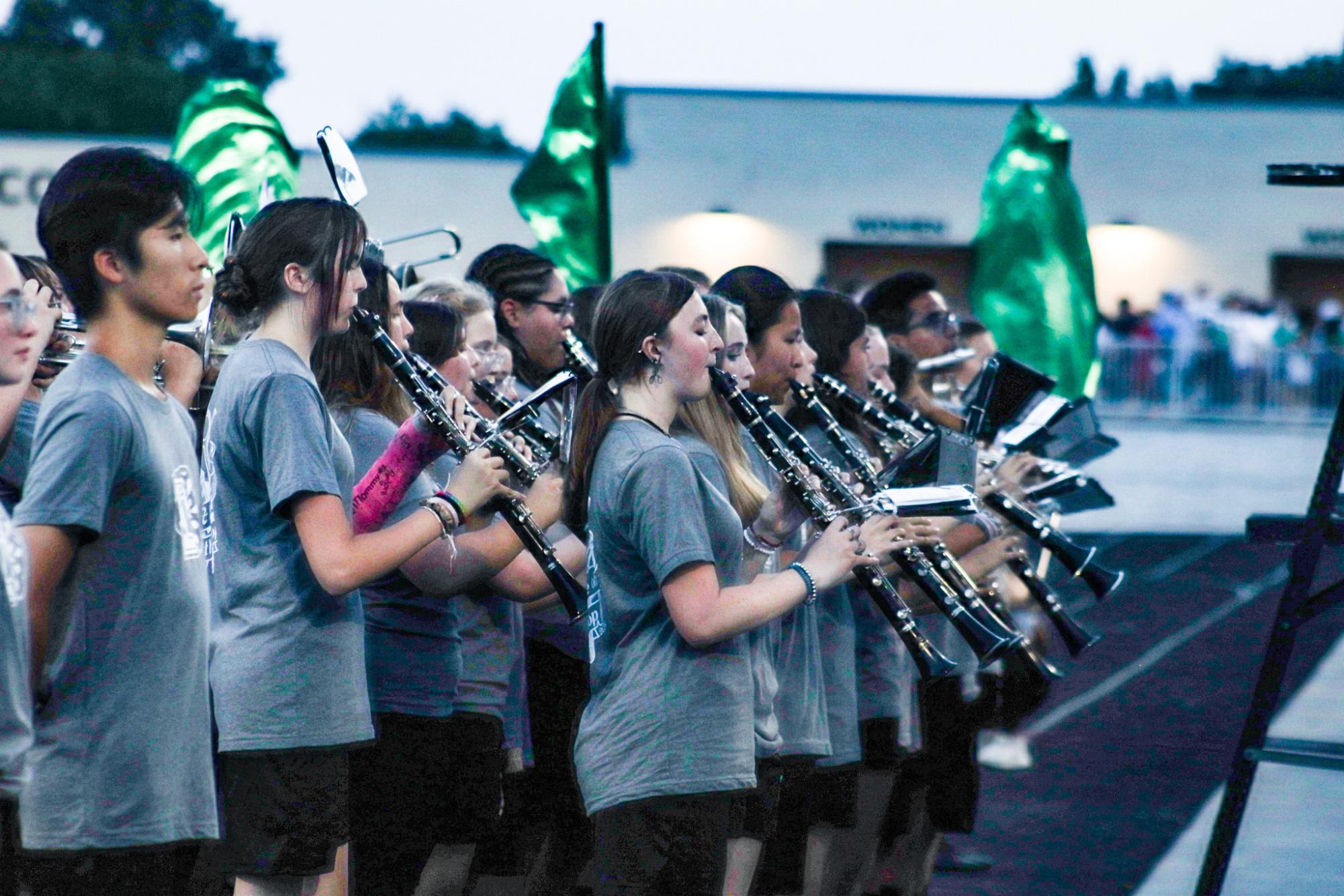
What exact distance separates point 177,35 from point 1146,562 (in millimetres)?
45100

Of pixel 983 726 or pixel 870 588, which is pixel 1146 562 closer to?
pixel 983 726

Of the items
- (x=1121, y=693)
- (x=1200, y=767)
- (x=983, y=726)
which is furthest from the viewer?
(x=1121, y=693)

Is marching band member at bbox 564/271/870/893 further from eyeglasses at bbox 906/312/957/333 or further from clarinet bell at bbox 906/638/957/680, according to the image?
eyeglasses at bbox 906/312/957/333

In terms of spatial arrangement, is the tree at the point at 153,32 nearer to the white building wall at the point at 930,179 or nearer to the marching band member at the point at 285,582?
the white building wall at the point at 930,179

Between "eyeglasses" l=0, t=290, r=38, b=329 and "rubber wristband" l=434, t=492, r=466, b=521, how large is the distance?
1037 millimetres

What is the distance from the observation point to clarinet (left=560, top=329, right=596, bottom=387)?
5.06 meters

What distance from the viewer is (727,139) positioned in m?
31.8

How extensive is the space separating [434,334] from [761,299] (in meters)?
0.90

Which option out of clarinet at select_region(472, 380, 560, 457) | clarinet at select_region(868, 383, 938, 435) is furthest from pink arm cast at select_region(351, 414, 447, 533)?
clarinet at select_region(868, 383, 938, 435)

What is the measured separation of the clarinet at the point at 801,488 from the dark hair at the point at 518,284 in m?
1.32

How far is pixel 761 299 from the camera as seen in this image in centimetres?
482

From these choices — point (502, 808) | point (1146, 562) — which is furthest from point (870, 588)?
point (1146, 562)

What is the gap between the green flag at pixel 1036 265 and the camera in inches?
333

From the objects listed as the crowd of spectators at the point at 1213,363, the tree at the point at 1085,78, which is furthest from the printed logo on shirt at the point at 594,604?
the tree at the point at 1085,78
